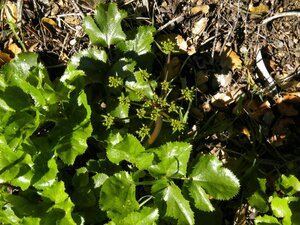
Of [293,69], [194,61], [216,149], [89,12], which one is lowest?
[216,149]

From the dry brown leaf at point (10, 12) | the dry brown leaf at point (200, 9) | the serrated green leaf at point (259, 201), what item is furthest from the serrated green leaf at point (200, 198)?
the dry brown leaf at point (10, 12)

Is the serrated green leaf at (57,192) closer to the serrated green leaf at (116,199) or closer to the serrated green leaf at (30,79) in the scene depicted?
the serrated green leaf at (116,199)

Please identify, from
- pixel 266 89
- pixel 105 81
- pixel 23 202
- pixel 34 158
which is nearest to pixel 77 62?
pixel 105 81

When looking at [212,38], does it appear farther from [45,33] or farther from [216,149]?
[45,33]

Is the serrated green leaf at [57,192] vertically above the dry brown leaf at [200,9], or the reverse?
the dry brown leaf at [200,9]

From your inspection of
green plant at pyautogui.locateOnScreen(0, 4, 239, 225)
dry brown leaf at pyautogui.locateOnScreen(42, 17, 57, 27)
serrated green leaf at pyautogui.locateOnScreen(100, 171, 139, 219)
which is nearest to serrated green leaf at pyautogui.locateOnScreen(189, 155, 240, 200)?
green plant at pyautogui.locateOnScreen(0, 4, 239, 225)

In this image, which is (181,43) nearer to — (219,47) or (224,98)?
(219,47)

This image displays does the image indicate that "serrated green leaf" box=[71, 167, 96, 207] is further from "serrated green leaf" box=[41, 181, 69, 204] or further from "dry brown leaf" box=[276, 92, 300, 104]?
"dry brown leaf" box=[276, 92, 300, 104]

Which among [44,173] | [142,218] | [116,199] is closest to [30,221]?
[44,173]
